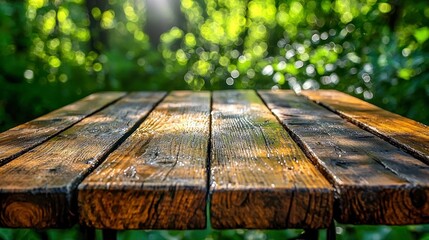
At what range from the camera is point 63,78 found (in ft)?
12.0

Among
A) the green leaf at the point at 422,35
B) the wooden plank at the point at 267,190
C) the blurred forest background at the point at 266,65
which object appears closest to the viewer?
the wooden plank at the point at 267,190

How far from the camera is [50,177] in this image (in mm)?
878

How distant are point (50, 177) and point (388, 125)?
2.79 feet

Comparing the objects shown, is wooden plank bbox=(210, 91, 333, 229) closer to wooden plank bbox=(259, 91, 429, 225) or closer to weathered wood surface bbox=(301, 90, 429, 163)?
wooden plank bbox=(259, 91, 429, 225)

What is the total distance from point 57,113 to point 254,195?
110cm

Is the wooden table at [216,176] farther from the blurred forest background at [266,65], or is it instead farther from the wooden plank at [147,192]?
the blurred forest background at [266,65]

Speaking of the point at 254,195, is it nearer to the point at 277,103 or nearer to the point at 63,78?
the point at 277,103

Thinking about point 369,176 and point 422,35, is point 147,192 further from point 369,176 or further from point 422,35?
point 422,35

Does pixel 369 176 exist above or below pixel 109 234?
above

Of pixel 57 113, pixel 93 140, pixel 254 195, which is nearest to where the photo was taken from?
pixel 254 195

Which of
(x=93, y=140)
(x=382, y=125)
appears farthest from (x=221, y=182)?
(x=382, y=125)

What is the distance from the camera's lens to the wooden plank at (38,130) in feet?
3.71

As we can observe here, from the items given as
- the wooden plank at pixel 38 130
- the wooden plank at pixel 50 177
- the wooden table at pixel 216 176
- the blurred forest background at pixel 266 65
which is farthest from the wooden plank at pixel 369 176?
the blurred forest background at pixel 266 65

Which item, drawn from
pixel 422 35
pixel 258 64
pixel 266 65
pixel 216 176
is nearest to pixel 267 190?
pixel 216 176
